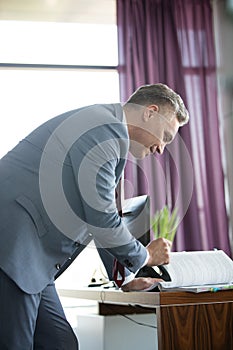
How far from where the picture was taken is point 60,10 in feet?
14.0

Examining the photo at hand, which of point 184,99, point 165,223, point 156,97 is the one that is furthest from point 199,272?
point 184,99

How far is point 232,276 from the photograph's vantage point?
5.96 ft

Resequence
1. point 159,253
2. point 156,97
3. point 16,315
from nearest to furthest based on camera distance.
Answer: point 16,315
point 159,253
point 156,97

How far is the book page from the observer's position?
5.80ft

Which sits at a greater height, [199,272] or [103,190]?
[103,190]

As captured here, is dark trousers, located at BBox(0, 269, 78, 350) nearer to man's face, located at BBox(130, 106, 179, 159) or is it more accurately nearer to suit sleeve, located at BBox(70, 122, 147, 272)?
suit sleeve, located at BBox(70, 122, 147, 272)

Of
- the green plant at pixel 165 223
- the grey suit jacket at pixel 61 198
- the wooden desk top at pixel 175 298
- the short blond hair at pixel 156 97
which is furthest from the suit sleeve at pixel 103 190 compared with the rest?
the green plant at pixel 165 223

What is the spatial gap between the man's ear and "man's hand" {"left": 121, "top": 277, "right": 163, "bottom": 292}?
51cm

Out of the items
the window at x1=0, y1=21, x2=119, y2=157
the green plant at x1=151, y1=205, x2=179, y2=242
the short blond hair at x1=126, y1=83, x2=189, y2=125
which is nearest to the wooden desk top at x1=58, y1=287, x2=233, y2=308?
the short blond hair at x1=126, y1=83, x2=189, y2=125

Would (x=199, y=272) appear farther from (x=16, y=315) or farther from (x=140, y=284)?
(x=16, y=315)

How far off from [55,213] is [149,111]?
0.46m

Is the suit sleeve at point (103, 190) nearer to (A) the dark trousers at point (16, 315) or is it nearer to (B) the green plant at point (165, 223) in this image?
(A) the dark trousers at point (16, 315)

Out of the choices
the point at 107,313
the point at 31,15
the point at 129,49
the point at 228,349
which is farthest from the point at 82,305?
the point at 228,349

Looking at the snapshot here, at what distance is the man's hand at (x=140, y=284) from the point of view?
1.83 meters
